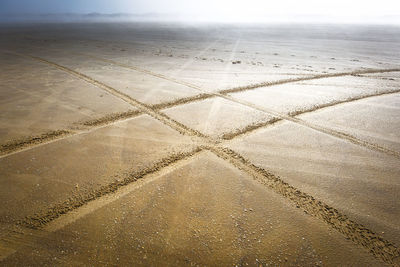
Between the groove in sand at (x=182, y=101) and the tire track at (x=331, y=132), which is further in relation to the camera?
the groove in sand at (x=182, y=101)

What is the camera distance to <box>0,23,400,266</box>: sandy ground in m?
1.81

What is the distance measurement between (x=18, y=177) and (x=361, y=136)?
479 centimetres

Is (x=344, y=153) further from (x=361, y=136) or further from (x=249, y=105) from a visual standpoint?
(x=249, y=105)

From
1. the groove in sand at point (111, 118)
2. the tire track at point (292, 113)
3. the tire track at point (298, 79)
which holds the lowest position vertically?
the groove in sand at point (111, 118)

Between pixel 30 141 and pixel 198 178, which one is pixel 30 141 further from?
pixel 198 178

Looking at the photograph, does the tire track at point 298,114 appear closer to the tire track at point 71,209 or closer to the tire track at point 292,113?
the tire track at point 292,113

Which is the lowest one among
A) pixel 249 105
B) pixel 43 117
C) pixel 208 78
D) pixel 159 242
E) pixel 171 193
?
pixel 159 242

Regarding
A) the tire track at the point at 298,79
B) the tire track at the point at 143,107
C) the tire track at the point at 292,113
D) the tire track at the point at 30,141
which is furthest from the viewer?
the tire track at the point at 298,79

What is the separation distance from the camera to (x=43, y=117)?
12.8ft

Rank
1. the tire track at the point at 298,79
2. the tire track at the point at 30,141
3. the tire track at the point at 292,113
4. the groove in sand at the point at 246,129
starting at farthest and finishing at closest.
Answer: the tire track at the point at 298,79 → the groove in sand at the point at 246,129 → the tire track at the point at 292,113 → the tire track at the point at 30,141

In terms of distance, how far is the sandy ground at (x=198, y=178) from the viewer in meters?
1.81

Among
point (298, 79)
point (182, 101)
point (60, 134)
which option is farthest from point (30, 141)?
point (298, 79)

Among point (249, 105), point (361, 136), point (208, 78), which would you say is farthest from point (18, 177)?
point (208, 78)

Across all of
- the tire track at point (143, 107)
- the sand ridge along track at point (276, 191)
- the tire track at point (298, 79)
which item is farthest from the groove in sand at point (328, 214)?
the tire track at point (298, 79)
